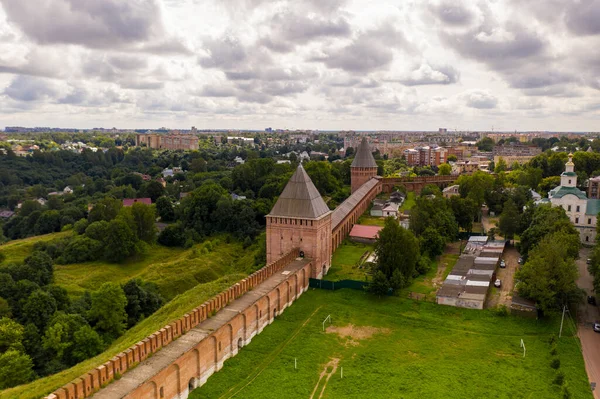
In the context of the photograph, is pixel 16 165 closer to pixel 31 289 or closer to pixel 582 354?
pixel 31 289

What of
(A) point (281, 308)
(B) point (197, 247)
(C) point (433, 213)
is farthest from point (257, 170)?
(A) point (281, 308)

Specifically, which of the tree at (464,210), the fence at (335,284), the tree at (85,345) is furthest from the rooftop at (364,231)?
the tree at (85,345)

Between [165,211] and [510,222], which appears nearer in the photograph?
[510,222]

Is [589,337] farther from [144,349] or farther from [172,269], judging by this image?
[172,269]

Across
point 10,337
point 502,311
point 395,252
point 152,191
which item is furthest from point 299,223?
point 152,191

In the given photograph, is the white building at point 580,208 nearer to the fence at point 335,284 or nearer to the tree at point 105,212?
the fence at point 335,284

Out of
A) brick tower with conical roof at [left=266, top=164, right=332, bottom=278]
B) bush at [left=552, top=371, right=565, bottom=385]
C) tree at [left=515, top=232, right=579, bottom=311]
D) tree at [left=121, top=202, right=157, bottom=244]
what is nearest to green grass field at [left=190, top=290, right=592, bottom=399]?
bush at [left=552, top=371, right=565, bottom=385]
